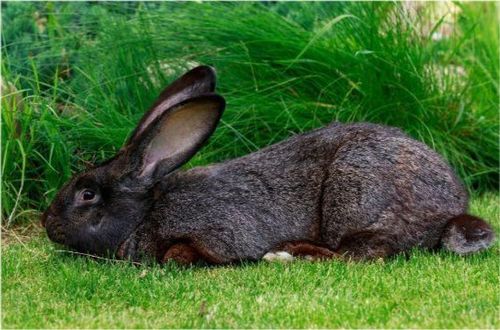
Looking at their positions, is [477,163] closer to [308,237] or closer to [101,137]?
[308,237]

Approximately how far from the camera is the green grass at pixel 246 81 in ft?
22.0

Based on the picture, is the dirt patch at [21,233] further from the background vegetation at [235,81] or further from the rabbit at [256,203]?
the rabbit at [256,203]

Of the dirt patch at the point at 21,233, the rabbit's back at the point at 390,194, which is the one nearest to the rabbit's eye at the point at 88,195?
the dirt patch at the point at 21,233

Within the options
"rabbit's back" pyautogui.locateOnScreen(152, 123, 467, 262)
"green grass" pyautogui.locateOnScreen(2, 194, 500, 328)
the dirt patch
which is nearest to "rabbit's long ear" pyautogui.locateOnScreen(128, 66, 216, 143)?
"rabbit's back" pyautogui.locateOnScreen(152, 123, 467, 262)

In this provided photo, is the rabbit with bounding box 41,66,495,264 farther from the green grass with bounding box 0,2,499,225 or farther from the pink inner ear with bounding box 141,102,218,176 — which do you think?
the green grass with bounding box 0,2,499,225

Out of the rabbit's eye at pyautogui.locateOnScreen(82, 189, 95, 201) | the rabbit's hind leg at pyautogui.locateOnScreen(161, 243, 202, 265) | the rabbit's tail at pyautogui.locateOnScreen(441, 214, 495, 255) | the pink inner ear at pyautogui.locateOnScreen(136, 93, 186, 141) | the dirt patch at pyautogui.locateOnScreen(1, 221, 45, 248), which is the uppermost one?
the pink inner ear at pyautogui.locateOnScreen(136, 93, 186, 141)

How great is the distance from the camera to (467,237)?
5324 mm

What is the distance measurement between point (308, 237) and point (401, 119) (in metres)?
1.92

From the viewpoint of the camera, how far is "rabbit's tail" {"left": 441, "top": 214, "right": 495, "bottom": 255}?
5.31m

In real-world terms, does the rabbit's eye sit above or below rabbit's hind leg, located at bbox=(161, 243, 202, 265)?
above

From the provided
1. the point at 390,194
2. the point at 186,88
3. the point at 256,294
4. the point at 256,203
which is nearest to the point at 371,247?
the point at 390,194

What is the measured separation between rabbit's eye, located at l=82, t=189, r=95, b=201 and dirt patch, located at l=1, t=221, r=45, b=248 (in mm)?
741

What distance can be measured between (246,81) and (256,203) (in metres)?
1.80

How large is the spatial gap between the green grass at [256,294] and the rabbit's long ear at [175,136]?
59cm
